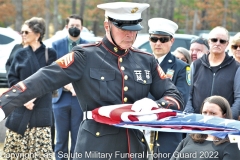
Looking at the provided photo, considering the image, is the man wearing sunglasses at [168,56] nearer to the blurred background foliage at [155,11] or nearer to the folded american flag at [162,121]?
the folded american flag at [162,121]

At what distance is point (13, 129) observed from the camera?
23.8 feet

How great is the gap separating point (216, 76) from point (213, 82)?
0.08m

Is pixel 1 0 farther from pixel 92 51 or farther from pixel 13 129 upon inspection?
pixel 92 51

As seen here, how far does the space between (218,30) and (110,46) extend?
2.84 meters

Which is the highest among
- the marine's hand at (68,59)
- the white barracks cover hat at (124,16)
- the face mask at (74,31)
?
the white barracks cover hat at (124,16)

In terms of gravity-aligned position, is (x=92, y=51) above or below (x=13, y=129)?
above

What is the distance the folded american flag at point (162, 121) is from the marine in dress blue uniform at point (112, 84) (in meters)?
0.09

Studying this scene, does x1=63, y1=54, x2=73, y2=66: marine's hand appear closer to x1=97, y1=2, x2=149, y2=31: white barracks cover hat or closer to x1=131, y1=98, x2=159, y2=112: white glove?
x1=97, y1=2, x2=149, y2=31: white barracks cover hat

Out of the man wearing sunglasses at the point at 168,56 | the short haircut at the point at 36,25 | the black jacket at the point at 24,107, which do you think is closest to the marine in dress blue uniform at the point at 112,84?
the man wearing sunglasses at the point at 168,56

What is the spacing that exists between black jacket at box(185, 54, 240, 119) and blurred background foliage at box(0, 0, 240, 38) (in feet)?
77.2

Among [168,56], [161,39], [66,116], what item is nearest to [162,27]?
[161,39]

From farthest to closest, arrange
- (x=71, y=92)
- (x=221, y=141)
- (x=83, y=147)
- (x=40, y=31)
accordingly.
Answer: (x=71, y=92) → (x=40, y=31) → (x=221, y=141) → (x=83, y=147)

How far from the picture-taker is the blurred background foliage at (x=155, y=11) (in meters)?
34.5

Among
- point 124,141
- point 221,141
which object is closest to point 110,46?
point 124,141
